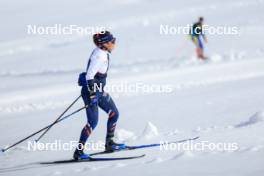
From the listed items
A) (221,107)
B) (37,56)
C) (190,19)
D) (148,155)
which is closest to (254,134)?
(148,155)

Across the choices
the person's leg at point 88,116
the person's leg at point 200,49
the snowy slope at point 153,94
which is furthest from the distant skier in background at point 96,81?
the person's leg at point 200,49

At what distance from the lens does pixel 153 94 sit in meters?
13.8

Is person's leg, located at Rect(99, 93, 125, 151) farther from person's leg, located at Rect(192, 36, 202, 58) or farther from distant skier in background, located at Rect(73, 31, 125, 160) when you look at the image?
person's leg, located at Rect(192, 36, 202, 58)

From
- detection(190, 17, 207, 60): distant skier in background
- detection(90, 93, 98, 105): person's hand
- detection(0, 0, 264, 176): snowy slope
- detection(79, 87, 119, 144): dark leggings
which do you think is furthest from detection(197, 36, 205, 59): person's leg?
detection(90, 93, 98, 105): person's hand

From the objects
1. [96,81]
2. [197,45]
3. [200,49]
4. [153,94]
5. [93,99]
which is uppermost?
[197,45]

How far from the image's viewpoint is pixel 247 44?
69.0 feet

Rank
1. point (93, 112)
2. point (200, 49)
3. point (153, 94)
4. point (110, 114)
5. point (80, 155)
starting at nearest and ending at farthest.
Answer: 1. point (93, 112)
2. point (80, 155)
3. point (110, 114)
4. point (153, 94)
5. point (200, 49)

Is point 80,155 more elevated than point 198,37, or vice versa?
point 198,37

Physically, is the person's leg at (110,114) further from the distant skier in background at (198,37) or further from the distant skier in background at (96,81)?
the distant skier in background at (198,37)

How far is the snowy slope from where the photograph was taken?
6980mm

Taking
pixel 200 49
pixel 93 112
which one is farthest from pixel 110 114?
pixel 200 49

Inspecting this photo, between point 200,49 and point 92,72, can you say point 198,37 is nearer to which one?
point 200,49

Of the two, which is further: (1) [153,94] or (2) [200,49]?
(2) [200,49]

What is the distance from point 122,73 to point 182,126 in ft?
26.9
